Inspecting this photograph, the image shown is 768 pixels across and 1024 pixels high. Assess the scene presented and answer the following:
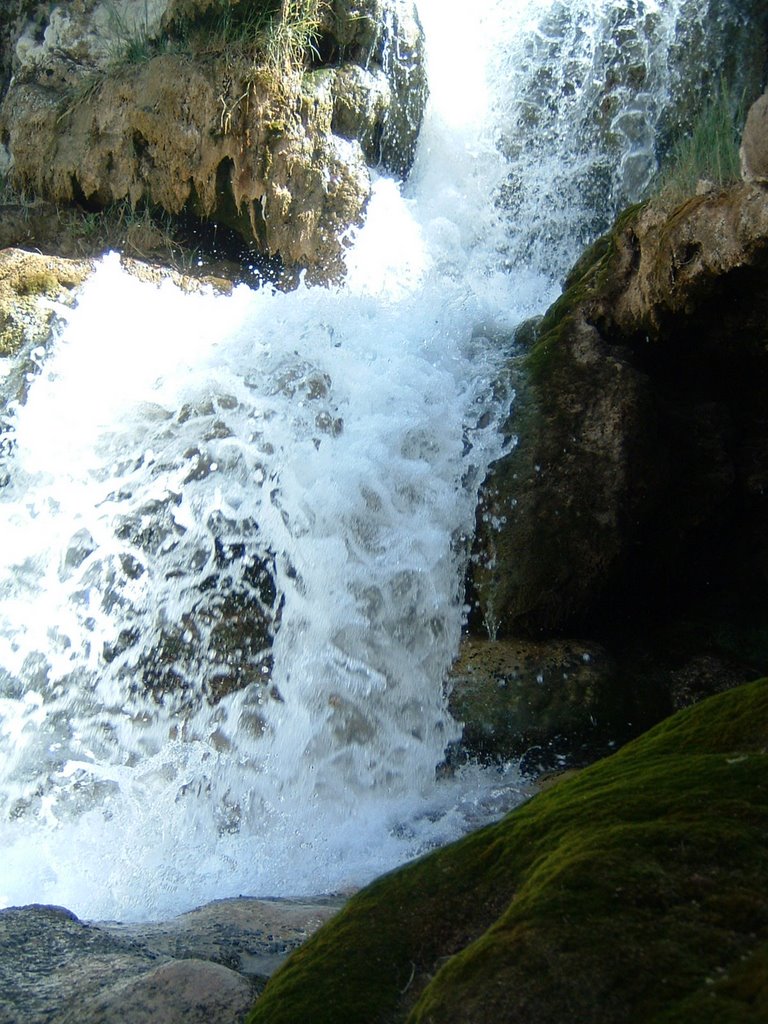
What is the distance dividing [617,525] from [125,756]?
257cm

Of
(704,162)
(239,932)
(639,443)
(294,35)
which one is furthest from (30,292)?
(239,932)

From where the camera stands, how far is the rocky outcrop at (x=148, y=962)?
211cm

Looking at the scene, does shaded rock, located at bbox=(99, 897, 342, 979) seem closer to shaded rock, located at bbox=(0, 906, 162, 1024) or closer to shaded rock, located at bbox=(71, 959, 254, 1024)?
shaded rock, located at bbox=(0, 906, 162, 1024)

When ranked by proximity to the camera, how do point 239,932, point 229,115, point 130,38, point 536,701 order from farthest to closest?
1. point 130,38
2. point 229,115
3. point 536,701
4. point 239,932

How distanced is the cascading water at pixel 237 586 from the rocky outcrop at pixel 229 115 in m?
0.83

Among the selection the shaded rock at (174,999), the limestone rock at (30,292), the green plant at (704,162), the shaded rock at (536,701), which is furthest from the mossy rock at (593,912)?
the limestone rock at (30,292)

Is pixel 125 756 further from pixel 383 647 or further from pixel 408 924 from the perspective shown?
pixel 408 924

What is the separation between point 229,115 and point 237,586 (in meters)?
4.17

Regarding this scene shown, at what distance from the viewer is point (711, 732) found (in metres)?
2.16

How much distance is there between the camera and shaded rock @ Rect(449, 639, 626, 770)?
4562 millimetres

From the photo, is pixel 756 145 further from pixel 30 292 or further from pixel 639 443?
pixel 30 292

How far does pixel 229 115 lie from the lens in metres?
7.48

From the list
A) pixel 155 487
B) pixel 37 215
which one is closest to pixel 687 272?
pixel 155 487

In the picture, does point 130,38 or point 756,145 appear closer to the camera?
point 756,145
